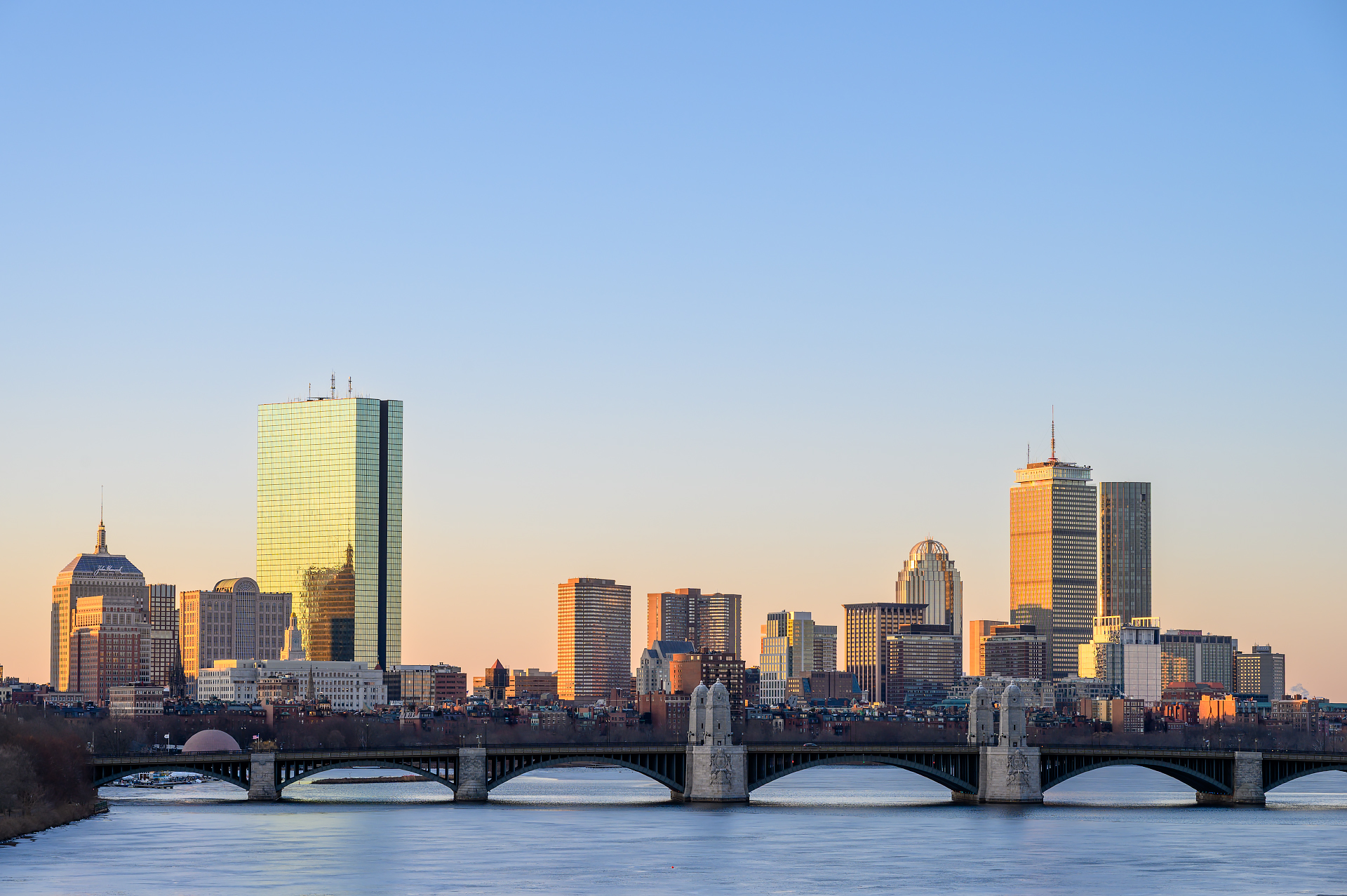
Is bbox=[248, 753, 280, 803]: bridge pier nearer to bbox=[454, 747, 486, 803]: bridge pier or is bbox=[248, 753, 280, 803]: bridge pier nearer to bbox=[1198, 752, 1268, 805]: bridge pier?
bbox=[454, 747, 486, 803]: bridge pier

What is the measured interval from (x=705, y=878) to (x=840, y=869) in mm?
9609

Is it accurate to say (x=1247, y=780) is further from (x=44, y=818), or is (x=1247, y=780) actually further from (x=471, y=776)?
(x=44, y=818)

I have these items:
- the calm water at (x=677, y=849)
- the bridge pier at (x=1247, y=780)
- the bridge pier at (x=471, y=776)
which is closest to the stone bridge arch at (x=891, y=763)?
the calm water at (x=677, y=849)

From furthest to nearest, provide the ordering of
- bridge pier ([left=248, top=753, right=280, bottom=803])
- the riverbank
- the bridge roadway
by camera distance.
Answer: bridge pier ([left=248, top=753, right=280, bottom=803]) < the bridge roadway < the riverbank

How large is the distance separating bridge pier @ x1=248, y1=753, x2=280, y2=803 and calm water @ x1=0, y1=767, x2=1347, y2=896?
1.70 m

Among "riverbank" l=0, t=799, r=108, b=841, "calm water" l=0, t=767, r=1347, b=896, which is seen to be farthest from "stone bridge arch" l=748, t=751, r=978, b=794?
"riverbank" l=0, t=799, r=108, b=841

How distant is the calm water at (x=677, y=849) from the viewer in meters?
116

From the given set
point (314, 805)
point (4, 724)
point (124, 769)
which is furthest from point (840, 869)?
point (4, 724)

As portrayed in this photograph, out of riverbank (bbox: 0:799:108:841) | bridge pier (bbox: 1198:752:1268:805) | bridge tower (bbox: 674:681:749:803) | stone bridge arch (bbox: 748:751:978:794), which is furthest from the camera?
bridge pier (bbox: 1198:752:1268:805)

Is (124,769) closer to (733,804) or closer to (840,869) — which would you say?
(733,804)

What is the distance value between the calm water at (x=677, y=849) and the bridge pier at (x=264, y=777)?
170 cm

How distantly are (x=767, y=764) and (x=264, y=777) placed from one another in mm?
37966

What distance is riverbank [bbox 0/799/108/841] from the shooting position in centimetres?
13562

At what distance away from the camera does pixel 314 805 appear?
171500 millimetres
